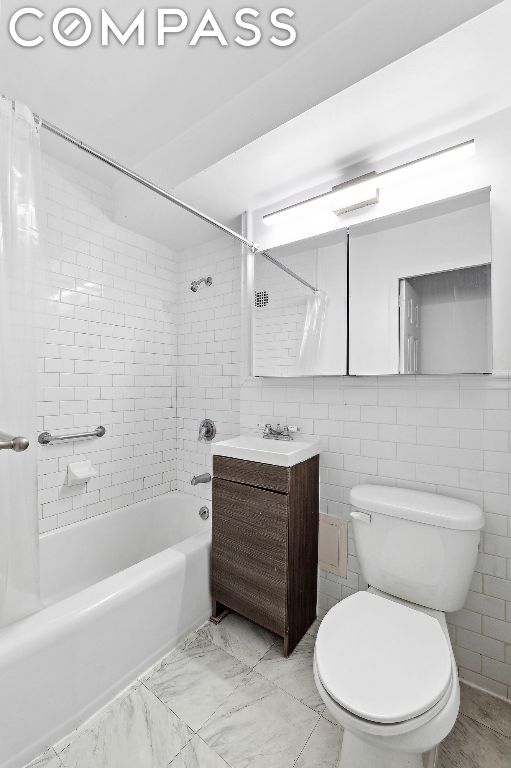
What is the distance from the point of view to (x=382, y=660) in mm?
1018

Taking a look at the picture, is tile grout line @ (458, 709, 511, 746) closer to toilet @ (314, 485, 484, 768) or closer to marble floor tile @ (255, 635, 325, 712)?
toilet @ (314, 485, 484, 768)

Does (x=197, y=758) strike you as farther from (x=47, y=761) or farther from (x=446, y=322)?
(x=446, y=322)

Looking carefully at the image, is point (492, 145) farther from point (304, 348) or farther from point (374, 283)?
point (304, 348)

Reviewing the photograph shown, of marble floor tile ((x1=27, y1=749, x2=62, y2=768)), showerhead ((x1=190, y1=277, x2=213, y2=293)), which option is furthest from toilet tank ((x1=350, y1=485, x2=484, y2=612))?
showerhead ((x1=190, y1=277, x2=213, y2=293))

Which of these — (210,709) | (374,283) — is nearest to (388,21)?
(374,283)

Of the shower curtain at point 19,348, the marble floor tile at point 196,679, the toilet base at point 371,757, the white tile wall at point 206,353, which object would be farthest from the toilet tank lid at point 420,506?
the shower curtain at point 19,348

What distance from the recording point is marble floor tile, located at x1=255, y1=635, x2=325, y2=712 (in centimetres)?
141

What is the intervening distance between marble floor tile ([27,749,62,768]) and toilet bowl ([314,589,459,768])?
→ 3.06 ft

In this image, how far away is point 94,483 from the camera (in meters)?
2.18

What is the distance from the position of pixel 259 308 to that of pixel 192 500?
1472 millimetres

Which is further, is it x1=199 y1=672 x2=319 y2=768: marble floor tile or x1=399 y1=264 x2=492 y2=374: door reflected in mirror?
x1=399 y1=264 x2=492 y2=374: door reflected in mirror

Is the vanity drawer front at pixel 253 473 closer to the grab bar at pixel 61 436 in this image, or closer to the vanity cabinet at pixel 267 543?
the vanity cabinet at pixel 267 543

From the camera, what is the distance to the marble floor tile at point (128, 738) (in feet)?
3.79

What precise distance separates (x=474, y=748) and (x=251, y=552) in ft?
3.36
